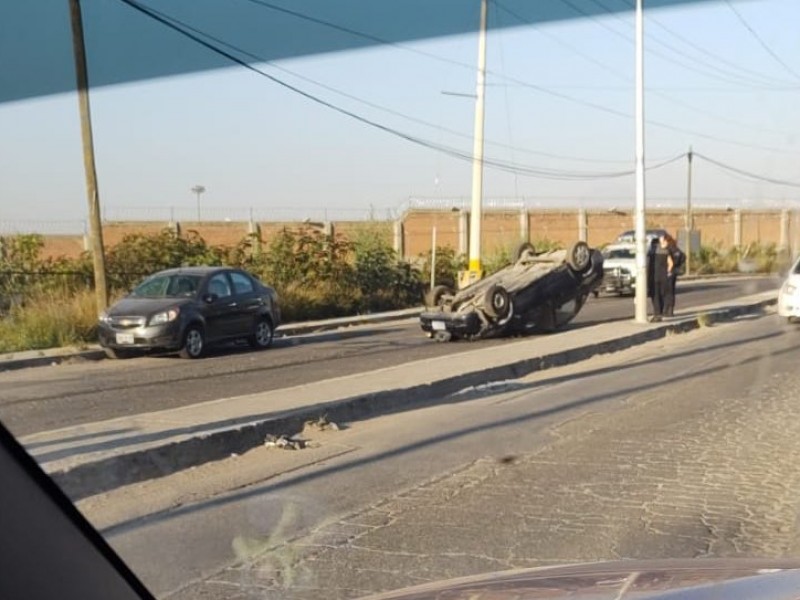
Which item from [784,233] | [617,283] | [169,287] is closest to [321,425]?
[169,287]

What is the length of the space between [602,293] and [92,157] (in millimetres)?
25471

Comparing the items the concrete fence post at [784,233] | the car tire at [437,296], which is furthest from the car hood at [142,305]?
the concrete fence post at [784,233]

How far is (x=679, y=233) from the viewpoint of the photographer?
48375 mm

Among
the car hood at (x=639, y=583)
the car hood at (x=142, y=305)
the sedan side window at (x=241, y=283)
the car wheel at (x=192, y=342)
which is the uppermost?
the car hood at (x=639, y=583)

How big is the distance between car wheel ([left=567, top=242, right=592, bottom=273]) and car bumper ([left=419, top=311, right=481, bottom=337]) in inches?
99.0

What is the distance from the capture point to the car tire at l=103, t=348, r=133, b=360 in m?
18.5

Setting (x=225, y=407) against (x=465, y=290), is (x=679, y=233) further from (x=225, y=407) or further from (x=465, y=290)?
(x=225, y=407)

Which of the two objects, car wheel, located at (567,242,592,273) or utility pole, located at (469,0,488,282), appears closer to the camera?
car wheel, located at (567,242,592,273)

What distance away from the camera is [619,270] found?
121 ft

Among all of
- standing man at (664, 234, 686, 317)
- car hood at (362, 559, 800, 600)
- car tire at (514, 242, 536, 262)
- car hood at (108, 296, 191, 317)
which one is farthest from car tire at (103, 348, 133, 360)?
car hood at (362, 559, 800, 600)

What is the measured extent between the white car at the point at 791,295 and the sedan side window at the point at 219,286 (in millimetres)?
10920

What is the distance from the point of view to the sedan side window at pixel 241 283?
64.7 ft

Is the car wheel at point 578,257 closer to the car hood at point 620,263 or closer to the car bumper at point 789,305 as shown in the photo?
the car bumper at point 789,305

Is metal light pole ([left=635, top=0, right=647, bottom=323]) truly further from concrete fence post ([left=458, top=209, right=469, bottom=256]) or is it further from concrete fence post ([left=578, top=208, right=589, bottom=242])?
concrete fence post ([left=578, top=208, right=589, bottom=242])
